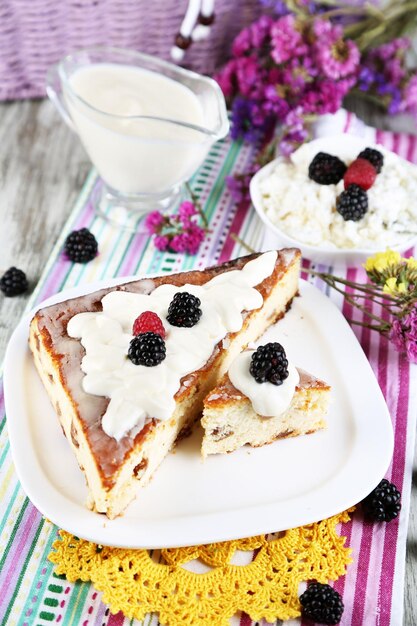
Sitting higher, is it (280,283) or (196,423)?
(280,283)

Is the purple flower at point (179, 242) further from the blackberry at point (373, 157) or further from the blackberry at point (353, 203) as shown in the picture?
the blackberry at point (373, 157)

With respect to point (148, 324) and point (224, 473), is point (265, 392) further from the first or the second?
point (148, 324)

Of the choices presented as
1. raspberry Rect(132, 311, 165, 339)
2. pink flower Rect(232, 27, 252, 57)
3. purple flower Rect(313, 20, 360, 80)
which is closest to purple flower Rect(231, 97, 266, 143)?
pink flower Rect(232, 27, 252, 57)

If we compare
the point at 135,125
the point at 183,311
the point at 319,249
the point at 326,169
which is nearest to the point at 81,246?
the point at 135,125

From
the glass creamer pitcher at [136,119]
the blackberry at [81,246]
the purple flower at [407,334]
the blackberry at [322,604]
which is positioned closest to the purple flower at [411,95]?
Answer: the glass creamer pitcher at [136,119]

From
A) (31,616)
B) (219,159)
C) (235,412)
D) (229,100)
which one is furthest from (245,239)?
(31,616)

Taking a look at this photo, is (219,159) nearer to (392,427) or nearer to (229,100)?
(229,100)

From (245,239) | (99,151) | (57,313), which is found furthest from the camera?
(245,239)
